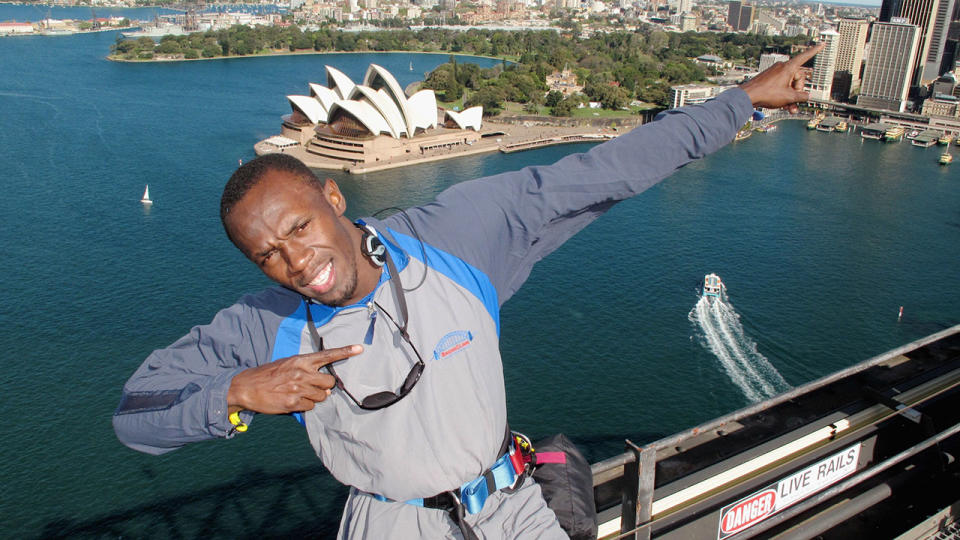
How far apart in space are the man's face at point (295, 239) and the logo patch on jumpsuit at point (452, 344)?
12 centimetres

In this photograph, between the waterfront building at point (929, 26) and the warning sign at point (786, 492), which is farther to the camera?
the waterfront building at point (929, 26)

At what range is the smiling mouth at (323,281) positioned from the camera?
0.78 metres

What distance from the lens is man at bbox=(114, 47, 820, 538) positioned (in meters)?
0.75

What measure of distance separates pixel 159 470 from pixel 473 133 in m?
17.9

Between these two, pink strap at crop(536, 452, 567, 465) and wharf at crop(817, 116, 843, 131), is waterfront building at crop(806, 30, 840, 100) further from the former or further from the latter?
pink strap at crop(536, 452, 567, 465)

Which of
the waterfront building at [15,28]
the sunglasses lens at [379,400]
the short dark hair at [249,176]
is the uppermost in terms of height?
the short dark hair at [249,176]

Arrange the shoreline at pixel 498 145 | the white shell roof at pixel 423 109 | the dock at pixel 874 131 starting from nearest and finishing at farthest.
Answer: the shoreline at pixel 498 145
the white shell roof at pixel 423 109
the dock at pixel 874 131

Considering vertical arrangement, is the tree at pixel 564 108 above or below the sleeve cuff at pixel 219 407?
below

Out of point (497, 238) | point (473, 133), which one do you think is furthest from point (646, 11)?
point (497, 238)

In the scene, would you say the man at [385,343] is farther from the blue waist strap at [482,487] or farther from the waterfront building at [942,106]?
the waterfront building at [942,106]

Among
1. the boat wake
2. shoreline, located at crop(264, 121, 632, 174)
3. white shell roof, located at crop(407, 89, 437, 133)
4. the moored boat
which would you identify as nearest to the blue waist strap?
the boat wake

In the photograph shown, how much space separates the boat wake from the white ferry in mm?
77

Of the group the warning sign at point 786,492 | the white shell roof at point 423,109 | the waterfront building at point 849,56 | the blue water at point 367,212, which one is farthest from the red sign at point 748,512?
the waterfront building at point 849,56

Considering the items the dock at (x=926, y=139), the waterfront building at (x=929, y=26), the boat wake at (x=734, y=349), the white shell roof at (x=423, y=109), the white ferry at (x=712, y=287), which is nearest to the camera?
the boat wake at (x=734, y=349)
